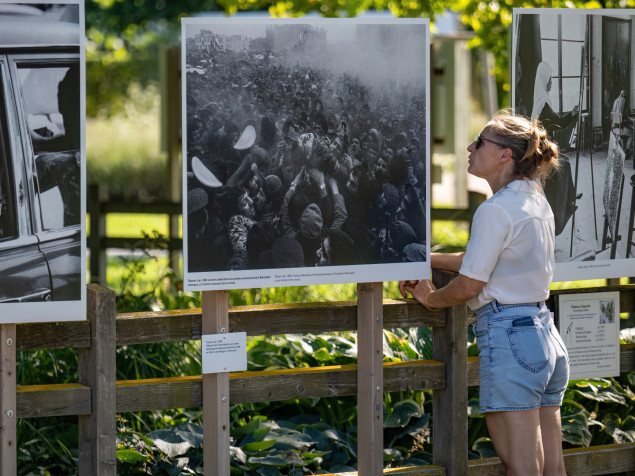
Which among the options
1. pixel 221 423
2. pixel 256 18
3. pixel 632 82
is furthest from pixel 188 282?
pixel 632 82

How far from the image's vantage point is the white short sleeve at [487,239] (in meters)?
3.51

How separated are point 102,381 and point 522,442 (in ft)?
5.05

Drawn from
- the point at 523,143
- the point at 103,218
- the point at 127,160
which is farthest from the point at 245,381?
the point at 127,160

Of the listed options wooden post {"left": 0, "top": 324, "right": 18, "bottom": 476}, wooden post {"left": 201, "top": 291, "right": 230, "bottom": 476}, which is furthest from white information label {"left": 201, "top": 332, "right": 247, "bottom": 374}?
wooden post {"left": 0, "top": 324, "right": 18, "bottom": 476}

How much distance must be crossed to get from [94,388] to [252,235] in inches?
31.7

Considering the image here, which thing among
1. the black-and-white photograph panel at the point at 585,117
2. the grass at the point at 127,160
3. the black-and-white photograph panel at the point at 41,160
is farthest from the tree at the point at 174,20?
the grass at the point at 127,160

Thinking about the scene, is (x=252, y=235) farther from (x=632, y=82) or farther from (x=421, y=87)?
(x=632, y=82)

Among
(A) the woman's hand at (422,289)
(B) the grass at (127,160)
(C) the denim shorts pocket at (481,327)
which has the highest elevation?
(B) the grass at (127,160)

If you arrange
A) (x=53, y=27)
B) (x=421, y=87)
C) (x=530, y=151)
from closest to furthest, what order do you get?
(x=53, y=27) → (x=530, y=151) → (x=421, y=87)

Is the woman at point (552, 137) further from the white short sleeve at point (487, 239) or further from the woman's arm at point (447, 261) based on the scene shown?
the white short sleeve at point (487, 239)

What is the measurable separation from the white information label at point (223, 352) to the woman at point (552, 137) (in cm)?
153

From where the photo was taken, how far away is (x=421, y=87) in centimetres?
395

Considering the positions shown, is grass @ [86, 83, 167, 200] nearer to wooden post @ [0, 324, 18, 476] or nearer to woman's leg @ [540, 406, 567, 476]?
wooden post @ [0, 324, 18, 476]

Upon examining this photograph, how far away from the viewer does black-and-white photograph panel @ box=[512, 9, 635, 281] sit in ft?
13.9
